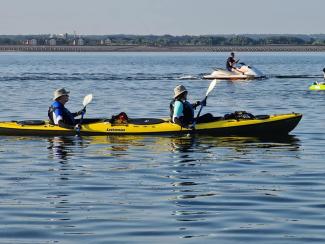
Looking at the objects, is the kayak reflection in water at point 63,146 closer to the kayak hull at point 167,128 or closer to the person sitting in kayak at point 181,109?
the kayak hull at point 167,128

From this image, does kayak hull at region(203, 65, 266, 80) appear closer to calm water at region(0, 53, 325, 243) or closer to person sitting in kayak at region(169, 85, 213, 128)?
calm water at region(0, 53, 325, 243)

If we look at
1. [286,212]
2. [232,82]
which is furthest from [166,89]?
[286,212]

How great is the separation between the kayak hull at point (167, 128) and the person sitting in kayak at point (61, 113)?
161mm

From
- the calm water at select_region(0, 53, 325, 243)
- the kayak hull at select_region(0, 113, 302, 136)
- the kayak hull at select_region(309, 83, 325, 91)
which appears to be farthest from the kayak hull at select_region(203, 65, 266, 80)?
the kayak hull at select_region(0, 113, 302, 136)

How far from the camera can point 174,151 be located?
892 inches

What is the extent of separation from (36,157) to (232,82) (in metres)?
38.3

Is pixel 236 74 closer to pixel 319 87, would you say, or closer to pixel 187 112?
pixel 319 87

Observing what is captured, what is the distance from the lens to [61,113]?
82.4 feet

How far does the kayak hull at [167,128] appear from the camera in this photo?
25208 mm

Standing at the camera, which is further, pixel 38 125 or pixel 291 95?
pixel 291 95

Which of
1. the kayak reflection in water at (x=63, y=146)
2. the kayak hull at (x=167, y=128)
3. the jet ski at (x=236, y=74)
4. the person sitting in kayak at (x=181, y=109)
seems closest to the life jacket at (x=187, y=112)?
the person sitting in kayak at (x=181, y=109)

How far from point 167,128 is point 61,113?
249 centimetres

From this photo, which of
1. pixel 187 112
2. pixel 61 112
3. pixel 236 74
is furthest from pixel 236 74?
pixel 61 112

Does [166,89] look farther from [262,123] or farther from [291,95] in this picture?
[262,123]
